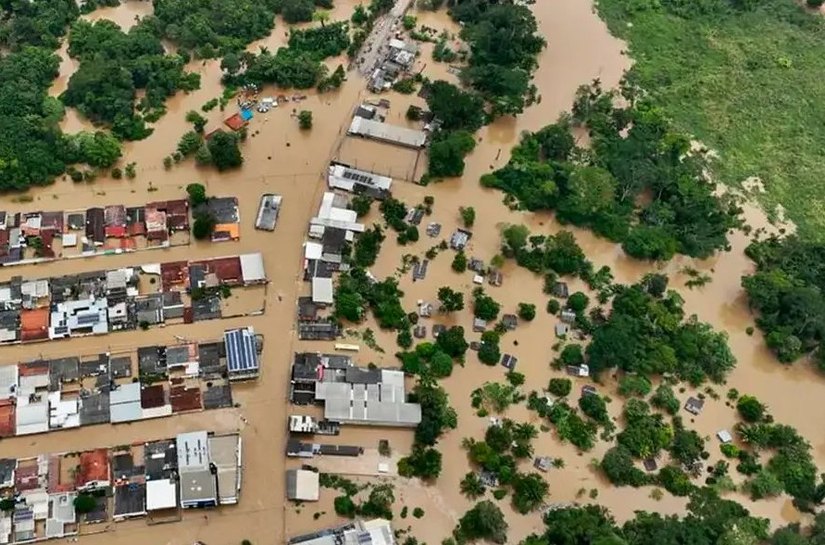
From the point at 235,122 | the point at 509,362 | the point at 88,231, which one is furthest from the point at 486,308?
the point at 88,231

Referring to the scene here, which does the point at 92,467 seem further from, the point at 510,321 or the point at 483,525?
the point at 510,321

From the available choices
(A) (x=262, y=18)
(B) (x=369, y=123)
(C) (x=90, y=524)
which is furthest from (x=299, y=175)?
(C) (x=90, y=524)

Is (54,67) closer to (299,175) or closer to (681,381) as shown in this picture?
(299,175)

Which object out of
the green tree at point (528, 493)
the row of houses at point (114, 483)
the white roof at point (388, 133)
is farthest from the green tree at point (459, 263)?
the row of houses at point (114, 483)

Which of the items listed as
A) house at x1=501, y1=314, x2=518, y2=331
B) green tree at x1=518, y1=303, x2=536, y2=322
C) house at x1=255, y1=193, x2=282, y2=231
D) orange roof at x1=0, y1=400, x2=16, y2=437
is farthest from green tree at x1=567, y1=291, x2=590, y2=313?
orange roof at x1=0, y1=400, x2=16, y2=437

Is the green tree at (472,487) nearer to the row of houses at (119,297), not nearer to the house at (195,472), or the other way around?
the house at (195,472)

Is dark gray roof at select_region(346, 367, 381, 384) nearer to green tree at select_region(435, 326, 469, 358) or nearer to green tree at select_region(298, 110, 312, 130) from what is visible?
green tree at select_region(435, 326, 469, 358)
